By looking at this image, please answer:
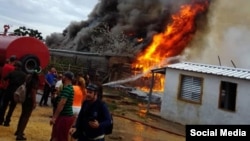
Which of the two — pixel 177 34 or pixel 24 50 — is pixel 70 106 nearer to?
pixel 24 50

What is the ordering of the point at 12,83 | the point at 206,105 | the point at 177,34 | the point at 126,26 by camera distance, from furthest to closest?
1. the point at 126,26
2. the point at 177,34
3. the point at 206,105
4. the point at 12,83

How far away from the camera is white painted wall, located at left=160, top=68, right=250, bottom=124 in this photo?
13.1m

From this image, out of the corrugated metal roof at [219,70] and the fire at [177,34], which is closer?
the corrugated metal roof at [219,70]

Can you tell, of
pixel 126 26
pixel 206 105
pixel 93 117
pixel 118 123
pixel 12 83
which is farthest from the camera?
pixel 126 26

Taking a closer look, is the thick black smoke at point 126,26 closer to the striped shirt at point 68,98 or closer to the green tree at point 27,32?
the green tree at point 27,32

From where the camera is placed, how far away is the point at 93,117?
16.0 feet

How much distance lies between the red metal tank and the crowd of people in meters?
2.73

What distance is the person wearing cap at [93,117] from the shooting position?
16.0 feet

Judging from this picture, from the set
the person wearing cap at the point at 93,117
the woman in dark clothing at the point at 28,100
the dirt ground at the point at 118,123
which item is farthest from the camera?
the dirt ground at the point at 118,123

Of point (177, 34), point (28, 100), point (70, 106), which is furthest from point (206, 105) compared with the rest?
point (177, 34)

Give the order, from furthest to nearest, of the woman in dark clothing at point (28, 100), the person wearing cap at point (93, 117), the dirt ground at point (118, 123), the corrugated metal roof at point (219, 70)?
1. the corrugated metal roof at point (219, 70)
2. the dirt ground at point (118, 123)
3. the woman in dark clothing at point (28, 100)
4. the person wearing cap at point (93, 117)

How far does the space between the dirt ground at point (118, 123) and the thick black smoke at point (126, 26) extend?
44.0 ft

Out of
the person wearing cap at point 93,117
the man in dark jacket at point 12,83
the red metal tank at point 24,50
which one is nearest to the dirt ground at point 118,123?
the man in dark jacket at point 12,83

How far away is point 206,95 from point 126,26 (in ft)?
76.1
